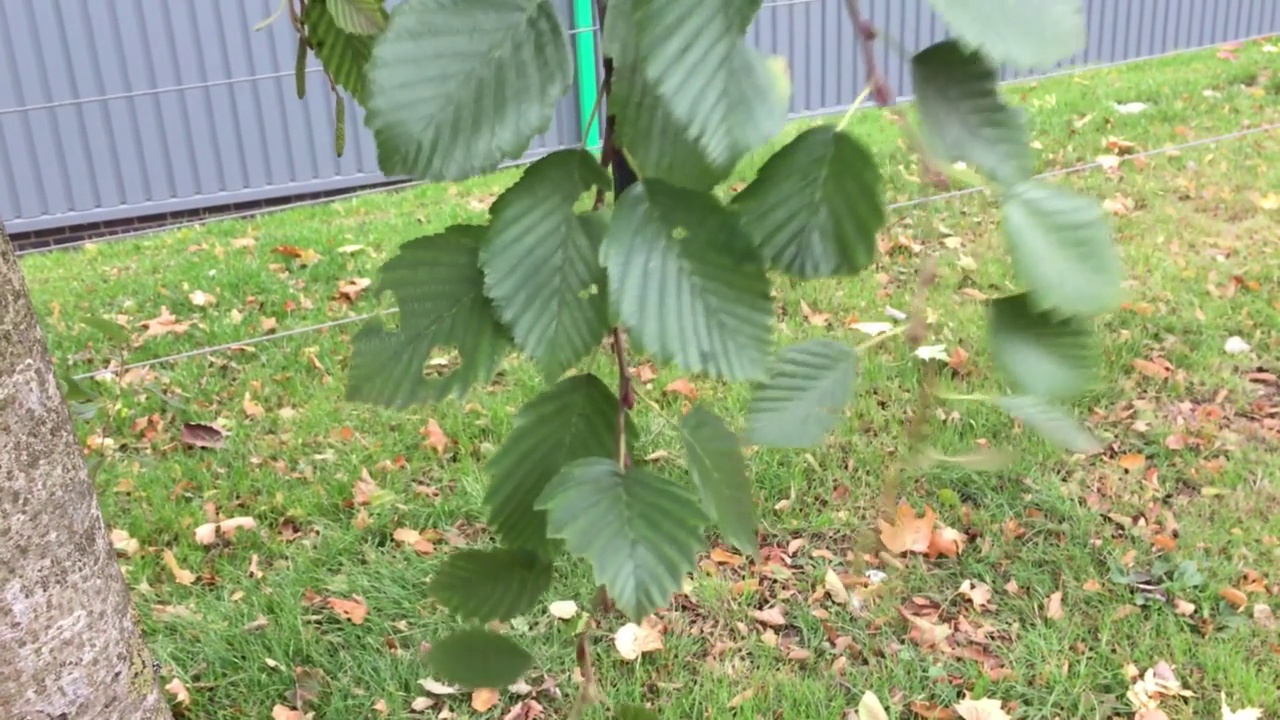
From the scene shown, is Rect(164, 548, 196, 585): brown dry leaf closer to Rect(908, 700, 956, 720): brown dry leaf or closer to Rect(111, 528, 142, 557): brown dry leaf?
Rect(111, 528, 142, 557): brown dry leaf

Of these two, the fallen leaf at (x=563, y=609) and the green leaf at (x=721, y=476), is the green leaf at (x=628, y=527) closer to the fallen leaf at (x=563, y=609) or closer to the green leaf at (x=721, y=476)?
the green leaf at (x=721, y=476)

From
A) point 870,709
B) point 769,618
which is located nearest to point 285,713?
point 769,618

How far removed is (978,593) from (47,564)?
1690mm

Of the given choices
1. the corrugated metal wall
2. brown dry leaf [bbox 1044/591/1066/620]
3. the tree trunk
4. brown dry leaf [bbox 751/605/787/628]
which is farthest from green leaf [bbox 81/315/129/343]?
the corrugated metal wall

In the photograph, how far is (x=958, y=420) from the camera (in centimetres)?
255

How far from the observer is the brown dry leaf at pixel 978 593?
2107mm

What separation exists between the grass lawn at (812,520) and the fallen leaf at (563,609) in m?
0.02

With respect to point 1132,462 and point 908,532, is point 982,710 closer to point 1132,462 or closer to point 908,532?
point 908,532

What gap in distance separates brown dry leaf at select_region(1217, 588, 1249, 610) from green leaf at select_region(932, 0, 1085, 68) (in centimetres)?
209

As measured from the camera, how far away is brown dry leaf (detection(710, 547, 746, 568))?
224 centimetres

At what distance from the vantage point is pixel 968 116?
15.6 inches

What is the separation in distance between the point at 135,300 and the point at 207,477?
1381mm

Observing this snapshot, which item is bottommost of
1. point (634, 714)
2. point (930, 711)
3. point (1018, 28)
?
point (930, 711)

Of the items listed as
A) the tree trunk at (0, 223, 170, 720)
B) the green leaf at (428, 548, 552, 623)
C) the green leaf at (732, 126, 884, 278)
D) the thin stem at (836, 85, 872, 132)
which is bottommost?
the tree trunk at (0, 223, 170, 720)
